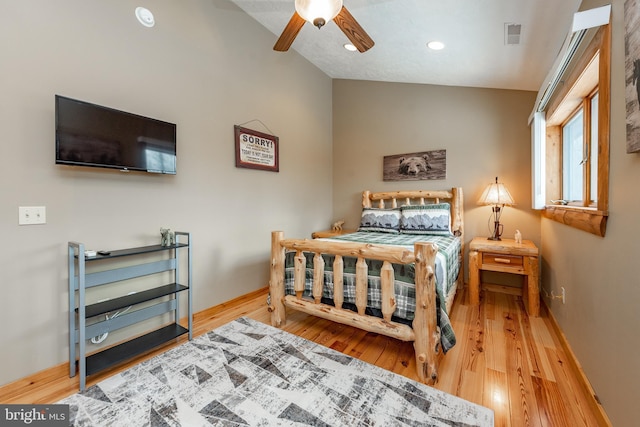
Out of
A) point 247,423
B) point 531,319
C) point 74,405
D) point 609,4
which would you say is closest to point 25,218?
point 74,405

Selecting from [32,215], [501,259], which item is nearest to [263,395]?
[32,215]

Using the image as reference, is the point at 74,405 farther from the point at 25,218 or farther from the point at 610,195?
the point at 610,195

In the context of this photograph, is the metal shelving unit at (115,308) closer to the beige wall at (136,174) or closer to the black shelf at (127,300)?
the black shelf at (127,300)

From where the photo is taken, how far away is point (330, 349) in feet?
6.43

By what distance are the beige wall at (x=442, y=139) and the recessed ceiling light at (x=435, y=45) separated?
3.19ft

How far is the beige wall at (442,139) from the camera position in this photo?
3.04 m

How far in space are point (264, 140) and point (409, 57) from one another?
1.81 m

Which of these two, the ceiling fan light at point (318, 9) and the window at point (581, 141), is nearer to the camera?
the window at point (581, 141)

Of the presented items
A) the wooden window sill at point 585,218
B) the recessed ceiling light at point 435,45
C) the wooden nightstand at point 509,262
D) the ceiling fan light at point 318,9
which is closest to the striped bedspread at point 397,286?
the wooden nightstand at point 509,262

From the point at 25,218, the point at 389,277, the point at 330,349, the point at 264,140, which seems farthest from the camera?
the point at 264,140

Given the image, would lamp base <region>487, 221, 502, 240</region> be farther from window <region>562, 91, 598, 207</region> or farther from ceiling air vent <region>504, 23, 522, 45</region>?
ceiling air vent <region>504, 23, 522, 45</region>

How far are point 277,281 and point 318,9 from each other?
195 cm

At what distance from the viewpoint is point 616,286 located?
1.19 metres

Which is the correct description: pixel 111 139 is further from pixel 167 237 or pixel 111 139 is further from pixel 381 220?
pixel 381 220
